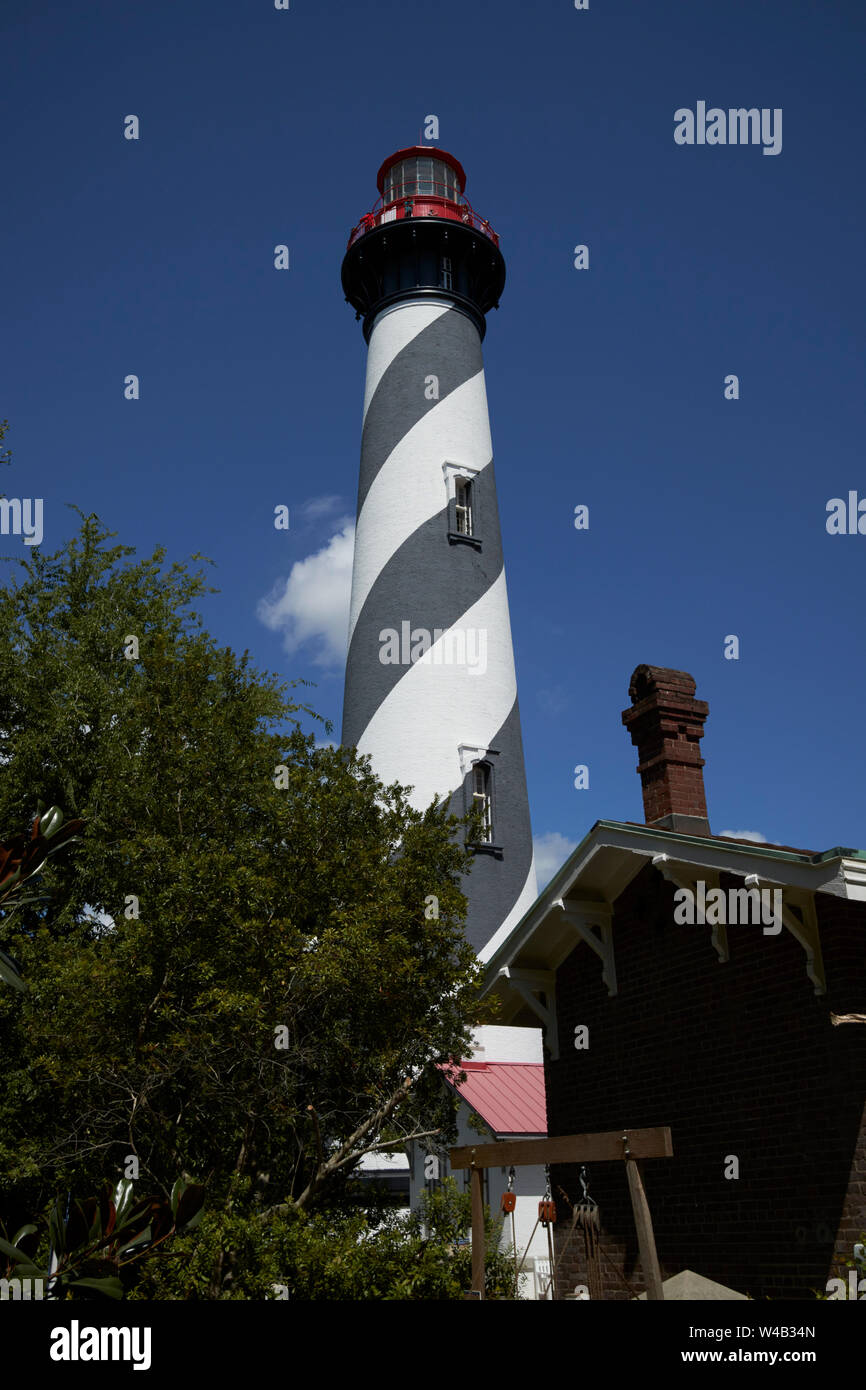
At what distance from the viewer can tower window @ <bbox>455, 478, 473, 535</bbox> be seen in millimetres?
26750

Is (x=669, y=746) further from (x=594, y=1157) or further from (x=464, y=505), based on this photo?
(x=464, y=505)

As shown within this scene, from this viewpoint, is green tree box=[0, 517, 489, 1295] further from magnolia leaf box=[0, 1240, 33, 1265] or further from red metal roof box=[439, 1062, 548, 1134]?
magnolia leaf box=[0, 1240, 33, 1265]

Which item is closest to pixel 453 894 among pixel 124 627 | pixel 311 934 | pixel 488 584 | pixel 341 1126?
pixel 311 934

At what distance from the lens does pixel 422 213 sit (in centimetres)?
2977

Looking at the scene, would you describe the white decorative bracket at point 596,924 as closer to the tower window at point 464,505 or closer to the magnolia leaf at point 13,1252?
the magnolia leaf at point 13,1252

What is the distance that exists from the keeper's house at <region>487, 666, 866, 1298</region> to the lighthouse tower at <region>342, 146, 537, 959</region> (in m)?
8.00

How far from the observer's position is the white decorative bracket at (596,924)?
13633 millimetres

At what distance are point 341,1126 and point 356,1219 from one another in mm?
1893

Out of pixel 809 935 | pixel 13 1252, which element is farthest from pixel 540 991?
pixel 13 1252

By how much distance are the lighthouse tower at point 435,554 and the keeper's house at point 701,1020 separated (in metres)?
8.00

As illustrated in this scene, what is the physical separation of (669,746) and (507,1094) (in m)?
9.49

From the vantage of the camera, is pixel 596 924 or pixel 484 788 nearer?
pixel 596 924

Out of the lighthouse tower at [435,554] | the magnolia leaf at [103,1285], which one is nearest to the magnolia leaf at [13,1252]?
the magnolia leaf at [103,1285]
